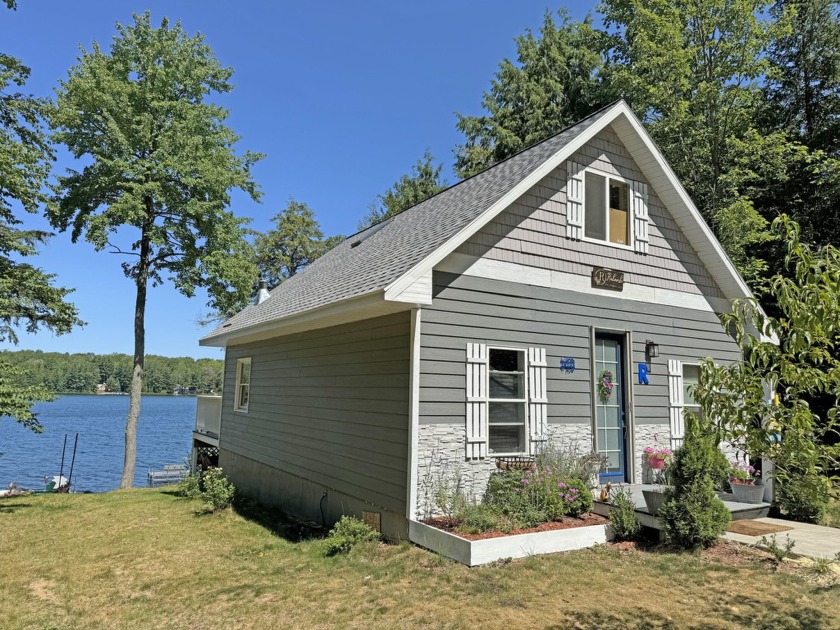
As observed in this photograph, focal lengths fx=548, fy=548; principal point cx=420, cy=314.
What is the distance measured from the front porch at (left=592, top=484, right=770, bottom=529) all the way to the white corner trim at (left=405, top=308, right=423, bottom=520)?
2663 mm

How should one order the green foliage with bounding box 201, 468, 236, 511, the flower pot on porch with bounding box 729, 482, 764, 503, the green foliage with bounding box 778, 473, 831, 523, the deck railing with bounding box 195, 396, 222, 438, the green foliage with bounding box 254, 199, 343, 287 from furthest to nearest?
the green foliage with bounding box 254, 199, 343, 287 → the deck railing with bounding box 195, 396, 222, 438 → the green foliage with bounding box 201, 468, 236, 511 → the flower pot on porch with bounding box 729, 482, 764, 503 → the green foliage with bounding box 778, 473, 831, 523

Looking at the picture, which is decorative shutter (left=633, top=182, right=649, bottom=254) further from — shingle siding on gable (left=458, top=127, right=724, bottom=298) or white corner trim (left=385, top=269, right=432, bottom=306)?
white corner trim (left=385, top=269, right=432, bottom=306)

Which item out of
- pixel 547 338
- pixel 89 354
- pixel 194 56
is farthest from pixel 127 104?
pixel 89 354

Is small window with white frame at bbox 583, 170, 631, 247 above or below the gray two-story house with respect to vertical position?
above

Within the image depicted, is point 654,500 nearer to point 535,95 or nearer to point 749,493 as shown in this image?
point 749,493

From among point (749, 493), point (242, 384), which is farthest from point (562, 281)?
point (242, 384)

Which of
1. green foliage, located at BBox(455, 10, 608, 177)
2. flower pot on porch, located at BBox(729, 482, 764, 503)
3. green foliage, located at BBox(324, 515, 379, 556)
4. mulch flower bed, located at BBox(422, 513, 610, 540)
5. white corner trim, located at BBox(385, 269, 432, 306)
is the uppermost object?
green foliage, located at BBox(455, 10, 608, 177)

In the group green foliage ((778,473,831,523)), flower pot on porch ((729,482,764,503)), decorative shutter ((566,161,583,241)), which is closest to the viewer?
green foliage ((778,473,831,523))

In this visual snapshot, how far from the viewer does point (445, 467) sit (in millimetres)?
6988

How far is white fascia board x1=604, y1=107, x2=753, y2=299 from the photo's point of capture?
29.8 ft

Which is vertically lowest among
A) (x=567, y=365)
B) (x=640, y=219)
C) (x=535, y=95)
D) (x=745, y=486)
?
(x=745, y=486)

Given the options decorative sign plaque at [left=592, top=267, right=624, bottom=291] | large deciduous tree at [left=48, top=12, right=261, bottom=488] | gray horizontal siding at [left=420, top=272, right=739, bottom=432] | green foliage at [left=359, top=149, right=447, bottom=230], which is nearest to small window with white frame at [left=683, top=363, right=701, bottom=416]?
gray horizontal siding at [left=420, top=272, right=739, bottom=432]

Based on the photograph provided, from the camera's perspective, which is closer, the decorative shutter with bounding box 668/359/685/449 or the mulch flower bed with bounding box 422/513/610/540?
the mulch flower bed with bounding box 422/513/610/540

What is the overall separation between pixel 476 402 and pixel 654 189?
5.41 m
